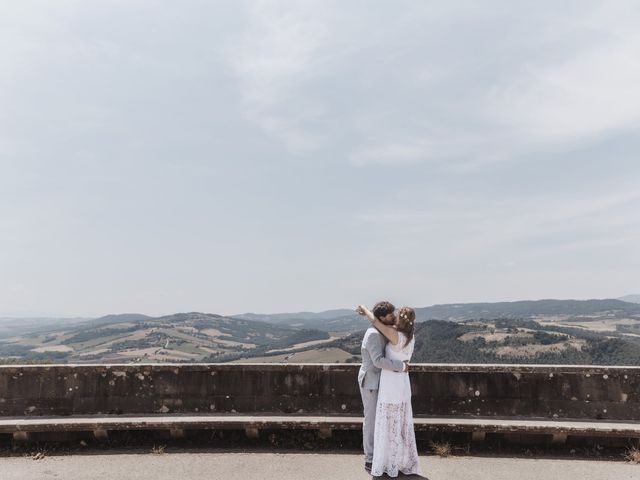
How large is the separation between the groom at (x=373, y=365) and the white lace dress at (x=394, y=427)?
0.12 meters

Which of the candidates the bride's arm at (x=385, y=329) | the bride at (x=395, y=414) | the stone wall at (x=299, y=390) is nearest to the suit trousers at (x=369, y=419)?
the bride at (x=395, y=414)

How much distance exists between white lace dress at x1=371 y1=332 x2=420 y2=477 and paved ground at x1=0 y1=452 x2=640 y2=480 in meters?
0.28

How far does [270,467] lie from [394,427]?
171 centimetres

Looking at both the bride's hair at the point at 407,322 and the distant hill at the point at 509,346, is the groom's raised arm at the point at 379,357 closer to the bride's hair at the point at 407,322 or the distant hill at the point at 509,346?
the bride's hair at the point at 407,322

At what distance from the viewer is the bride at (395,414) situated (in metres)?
5.83

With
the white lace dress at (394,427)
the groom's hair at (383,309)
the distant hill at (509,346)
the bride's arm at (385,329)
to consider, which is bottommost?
the distant hill at (509,346)

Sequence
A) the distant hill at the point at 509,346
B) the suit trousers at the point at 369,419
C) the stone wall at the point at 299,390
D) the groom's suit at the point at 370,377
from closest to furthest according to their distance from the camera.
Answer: the groom's suit at the point at 370,377 → the suit trousers at the point at 369,419 → the stone wall at the point at 299,390 → the distant hill at the point at 509,346

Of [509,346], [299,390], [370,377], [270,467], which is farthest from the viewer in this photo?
[509,346]

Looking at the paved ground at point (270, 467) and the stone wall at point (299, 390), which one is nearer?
the paved ground at point (270, 467)

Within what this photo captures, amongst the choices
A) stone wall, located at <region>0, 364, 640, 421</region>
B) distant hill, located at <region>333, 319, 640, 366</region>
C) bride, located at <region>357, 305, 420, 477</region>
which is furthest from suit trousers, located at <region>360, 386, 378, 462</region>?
distant hill, located at <region>333, 319, 640, 366</region>

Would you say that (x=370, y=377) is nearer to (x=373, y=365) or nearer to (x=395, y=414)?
(x=373, y=365)

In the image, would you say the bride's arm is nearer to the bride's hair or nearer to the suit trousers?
the bride's hair

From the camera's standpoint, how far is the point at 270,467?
6.23m

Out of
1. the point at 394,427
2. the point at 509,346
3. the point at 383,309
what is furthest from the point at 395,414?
the point at 509,346
